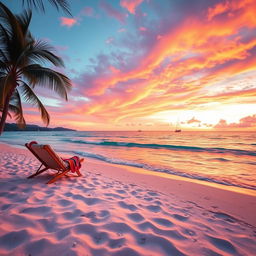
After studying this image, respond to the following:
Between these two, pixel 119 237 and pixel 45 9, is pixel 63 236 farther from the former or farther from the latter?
pixel 45 9

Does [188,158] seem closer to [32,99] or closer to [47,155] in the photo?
[47,155]

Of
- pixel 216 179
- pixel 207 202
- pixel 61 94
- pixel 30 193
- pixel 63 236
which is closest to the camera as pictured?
pixel 63 236

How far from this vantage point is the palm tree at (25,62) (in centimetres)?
467

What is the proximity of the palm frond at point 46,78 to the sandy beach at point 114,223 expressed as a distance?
157 inches

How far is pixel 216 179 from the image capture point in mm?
5340

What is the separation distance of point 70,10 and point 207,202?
5.11 metres

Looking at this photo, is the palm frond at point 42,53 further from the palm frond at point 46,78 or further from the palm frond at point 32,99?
the palm frond at point 32,99

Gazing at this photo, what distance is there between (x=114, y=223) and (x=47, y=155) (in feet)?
8.44

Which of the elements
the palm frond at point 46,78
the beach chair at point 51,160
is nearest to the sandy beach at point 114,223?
the beach chair at point 51,160

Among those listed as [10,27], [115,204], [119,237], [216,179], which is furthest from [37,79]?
[216,179]

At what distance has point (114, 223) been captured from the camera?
1934mm

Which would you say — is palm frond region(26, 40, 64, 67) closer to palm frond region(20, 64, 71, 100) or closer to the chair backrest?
palm frond region(20, 64, 71, 100)

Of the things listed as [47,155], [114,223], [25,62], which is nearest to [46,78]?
[25,62]

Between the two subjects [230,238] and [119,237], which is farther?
[230,238]
